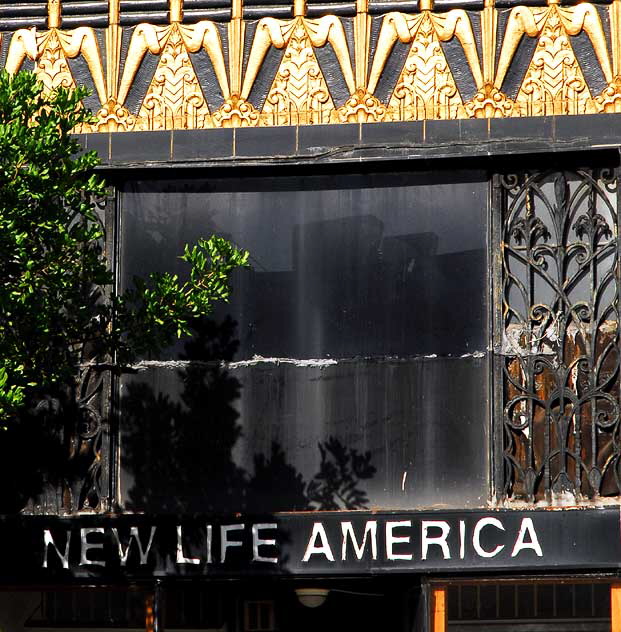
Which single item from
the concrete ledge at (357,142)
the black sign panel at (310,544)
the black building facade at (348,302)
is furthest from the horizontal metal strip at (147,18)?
the black sign panel at (310,544)

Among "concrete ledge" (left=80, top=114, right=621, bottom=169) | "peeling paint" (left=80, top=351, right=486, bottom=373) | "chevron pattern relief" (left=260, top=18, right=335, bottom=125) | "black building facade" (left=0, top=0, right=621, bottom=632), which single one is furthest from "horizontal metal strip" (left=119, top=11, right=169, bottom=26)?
"peeling paint" (left=80, top=351, right=486, bottom=373)

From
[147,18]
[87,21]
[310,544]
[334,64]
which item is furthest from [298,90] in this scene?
[310,544]

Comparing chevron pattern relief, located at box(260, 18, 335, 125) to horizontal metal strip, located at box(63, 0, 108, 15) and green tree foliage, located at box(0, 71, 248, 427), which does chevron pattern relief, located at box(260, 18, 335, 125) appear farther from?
green tree foliage, located at box(0, 71, 248, 427)

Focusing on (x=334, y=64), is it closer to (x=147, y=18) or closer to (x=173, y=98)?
(x=173, y=98)

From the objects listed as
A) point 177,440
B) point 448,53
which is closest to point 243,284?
point 177,440

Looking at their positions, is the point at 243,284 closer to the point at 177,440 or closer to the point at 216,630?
the point at 177,440

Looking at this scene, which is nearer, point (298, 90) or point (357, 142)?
point (357, 142)

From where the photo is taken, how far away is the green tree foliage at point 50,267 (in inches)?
518

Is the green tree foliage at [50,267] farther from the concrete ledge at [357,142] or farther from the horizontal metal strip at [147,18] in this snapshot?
the horizontal metal strip at [147,18]

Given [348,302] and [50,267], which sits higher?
[50,267]

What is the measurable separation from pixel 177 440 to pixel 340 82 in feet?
13.2

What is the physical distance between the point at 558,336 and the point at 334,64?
361 centimetres

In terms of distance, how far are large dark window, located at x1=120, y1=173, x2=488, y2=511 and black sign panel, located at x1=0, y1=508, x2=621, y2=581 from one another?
56 centimetres

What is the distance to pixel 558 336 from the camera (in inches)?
615
